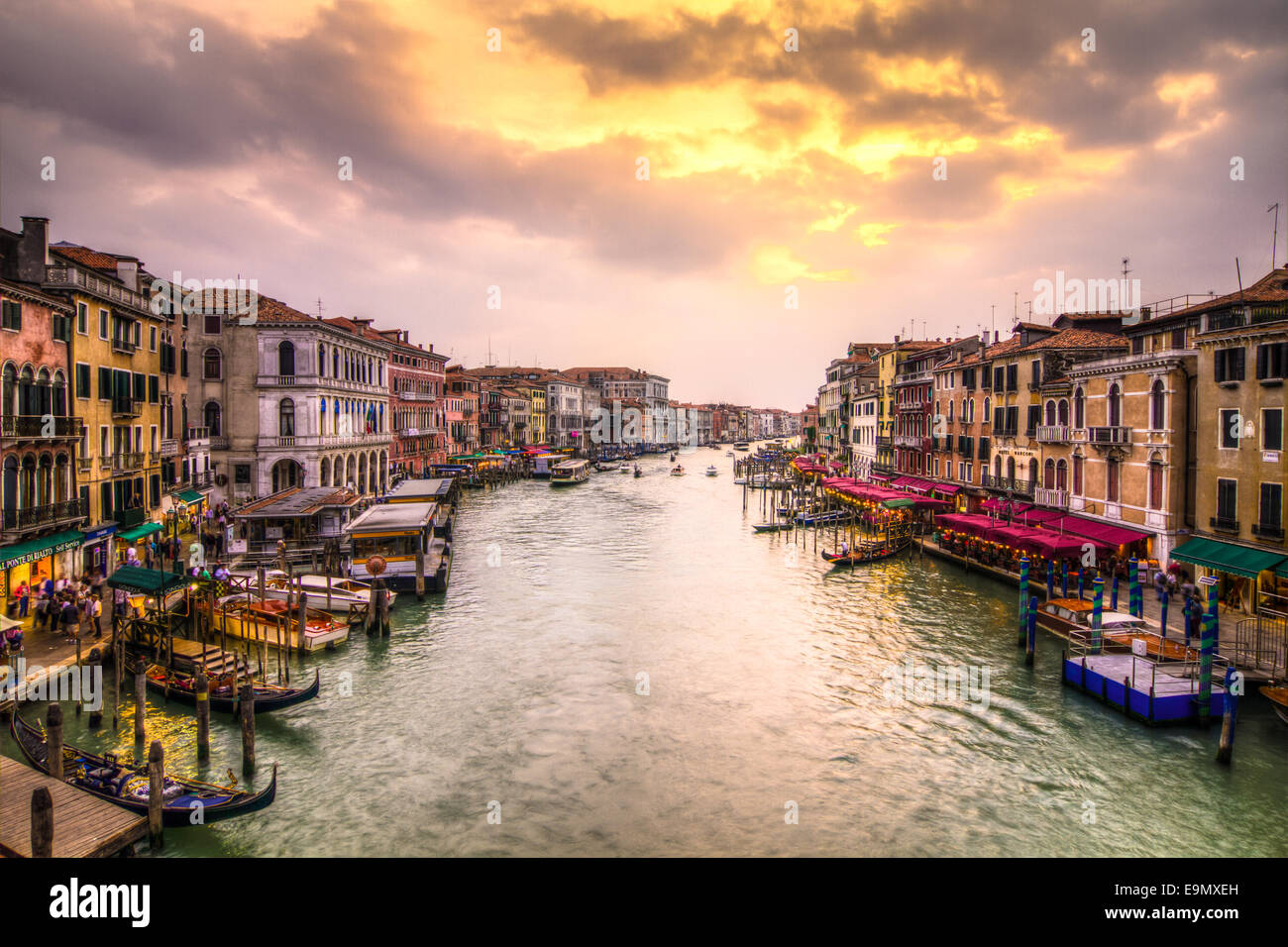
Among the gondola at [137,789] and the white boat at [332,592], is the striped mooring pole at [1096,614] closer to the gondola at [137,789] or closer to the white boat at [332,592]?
the gondola at [137,789]

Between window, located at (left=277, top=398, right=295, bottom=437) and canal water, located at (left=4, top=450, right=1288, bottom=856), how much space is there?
21405 millimetres

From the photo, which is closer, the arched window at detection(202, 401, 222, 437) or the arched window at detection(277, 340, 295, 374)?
the arched window at detection(202, 401, 222, 437)

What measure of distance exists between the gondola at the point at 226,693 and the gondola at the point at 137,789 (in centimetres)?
397

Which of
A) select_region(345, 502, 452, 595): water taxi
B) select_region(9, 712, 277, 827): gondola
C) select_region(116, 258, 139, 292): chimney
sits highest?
select_region(116, 258, 139, 292): chimney

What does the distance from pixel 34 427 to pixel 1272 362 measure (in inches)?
→ 1459

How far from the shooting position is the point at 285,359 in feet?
144

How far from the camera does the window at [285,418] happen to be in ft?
144

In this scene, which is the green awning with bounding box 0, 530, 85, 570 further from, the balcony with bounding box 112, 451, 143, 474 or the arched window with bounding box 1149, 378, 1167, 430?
the arched window with bounding box 1149, 378, 1167, 430

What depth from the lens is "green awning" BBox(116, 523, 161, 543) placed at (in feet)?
91.6

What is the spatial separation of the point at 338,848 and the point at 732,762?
311 inches

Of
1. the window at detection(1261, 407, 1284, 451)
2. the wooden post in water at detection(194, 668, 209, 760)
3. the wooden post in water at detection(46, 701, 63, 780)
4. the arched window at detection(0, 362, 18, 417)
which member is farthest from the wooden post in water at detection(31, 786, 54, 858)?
the window at detection(1261, 407, 1284, 451)

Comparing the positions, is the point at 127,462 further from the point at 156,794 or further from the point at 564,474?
the point at 564,474

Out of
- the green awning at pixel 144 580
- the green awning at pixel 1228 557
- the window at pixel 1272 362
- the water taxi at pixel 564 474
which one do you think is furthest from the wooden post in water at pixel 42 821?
the water taxi at pixel 564 474

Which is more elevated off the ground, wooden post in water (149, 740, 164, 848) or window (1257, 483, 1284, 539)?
window (1257, 483, 1284, 539)
